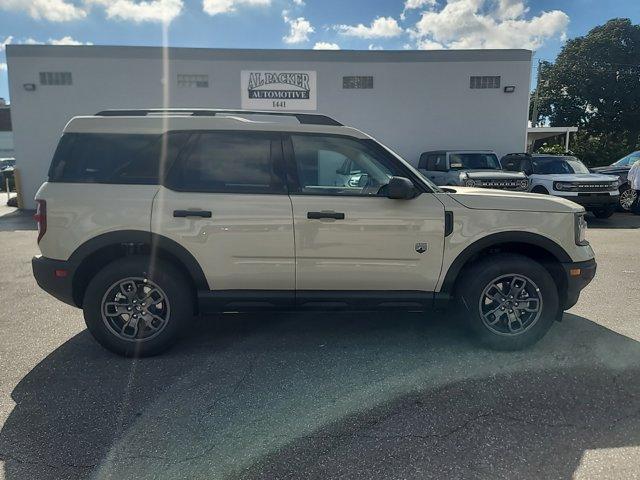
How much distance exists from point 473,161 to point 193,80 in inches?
340

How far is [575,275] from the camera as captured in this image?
385 centimetres

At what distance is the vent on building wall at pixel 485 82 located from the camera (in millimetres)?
14977

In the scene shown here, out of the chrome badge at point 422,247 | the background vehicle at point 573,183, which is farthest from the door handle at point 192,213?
the background vehicle at point 573,183

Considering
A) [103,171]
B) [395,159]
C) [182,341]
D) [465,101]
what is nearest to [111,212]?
[103,171]

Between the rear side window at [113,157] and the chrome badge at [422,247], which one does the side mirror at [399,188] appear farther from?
the rear side window at [113,157]

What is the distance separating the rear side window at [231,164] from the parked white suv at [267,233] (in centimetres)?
1

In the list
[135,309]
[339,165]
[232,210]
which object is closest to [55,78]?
[135,309]

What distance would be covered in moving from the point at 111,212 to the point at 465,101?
13.7 meters

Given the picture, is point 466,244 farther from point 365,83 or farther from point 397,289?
point 365,83

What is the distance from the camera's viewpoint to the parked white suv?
365 cm

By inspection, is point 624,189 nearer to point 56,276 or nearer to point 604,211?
point 604,211

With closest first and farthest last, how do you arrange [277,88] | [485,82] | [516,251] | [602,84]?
[516,251]
[277,88]
[485,82]
[602,84]

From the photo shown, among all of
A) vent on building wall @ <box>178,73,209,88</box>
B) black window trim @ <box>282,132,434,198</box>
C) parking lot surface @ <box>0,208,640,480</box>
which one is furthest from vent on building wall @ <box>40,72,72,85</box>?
black window trim @ <box>282,132,434,198</box>

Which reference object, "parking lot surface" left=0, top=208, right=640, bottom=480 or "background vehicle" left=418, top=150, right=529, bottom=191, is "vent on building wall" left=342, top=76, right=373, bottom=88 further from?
"parking lot surface" left=0, top=208, right=640, bottom=480
